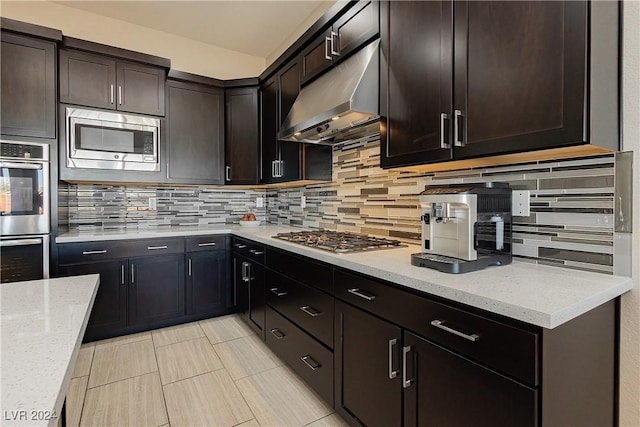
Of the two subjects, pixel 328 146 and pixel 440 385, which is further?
pixel 328 146

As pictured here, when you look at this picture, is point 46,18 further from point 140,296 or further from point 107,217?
point 140,296

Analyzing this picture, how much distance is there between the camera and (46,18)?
9.45ft

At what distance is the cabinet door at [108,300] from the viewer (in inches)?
104

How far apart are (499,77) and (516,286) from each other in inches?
30.7

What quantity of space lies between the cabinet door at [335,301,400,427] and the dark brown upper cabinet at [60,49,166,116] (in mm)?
2667

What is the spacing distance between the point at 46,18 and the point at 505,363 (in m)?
4.20

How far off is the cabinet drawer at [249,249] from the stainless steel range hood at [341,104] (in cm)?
92

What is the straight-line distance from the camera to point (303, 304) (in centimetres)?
197

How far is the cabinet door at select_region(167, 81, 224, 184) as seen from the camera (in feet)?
10.5

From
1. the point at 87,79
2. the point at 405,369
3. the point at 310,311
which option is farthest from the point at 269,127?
the point at 405,369

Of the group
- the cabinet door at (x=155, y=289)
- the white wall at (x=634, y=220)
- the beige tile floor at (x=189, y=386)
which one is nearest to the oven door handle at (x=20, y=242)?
the cabinet door at (x=155, y=289)

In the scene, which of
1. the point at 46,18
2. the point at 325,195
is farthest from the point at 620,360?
the point at 46,18

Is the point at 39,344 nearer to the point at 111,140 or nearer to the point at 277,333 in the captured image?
the point at 277,333

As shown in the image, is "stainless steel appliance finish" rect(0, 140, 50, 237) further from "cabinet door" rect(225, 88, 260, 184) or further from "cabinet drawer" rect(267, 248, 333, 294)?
"cabinet drawer" rect(267, 248, 333, 294)
